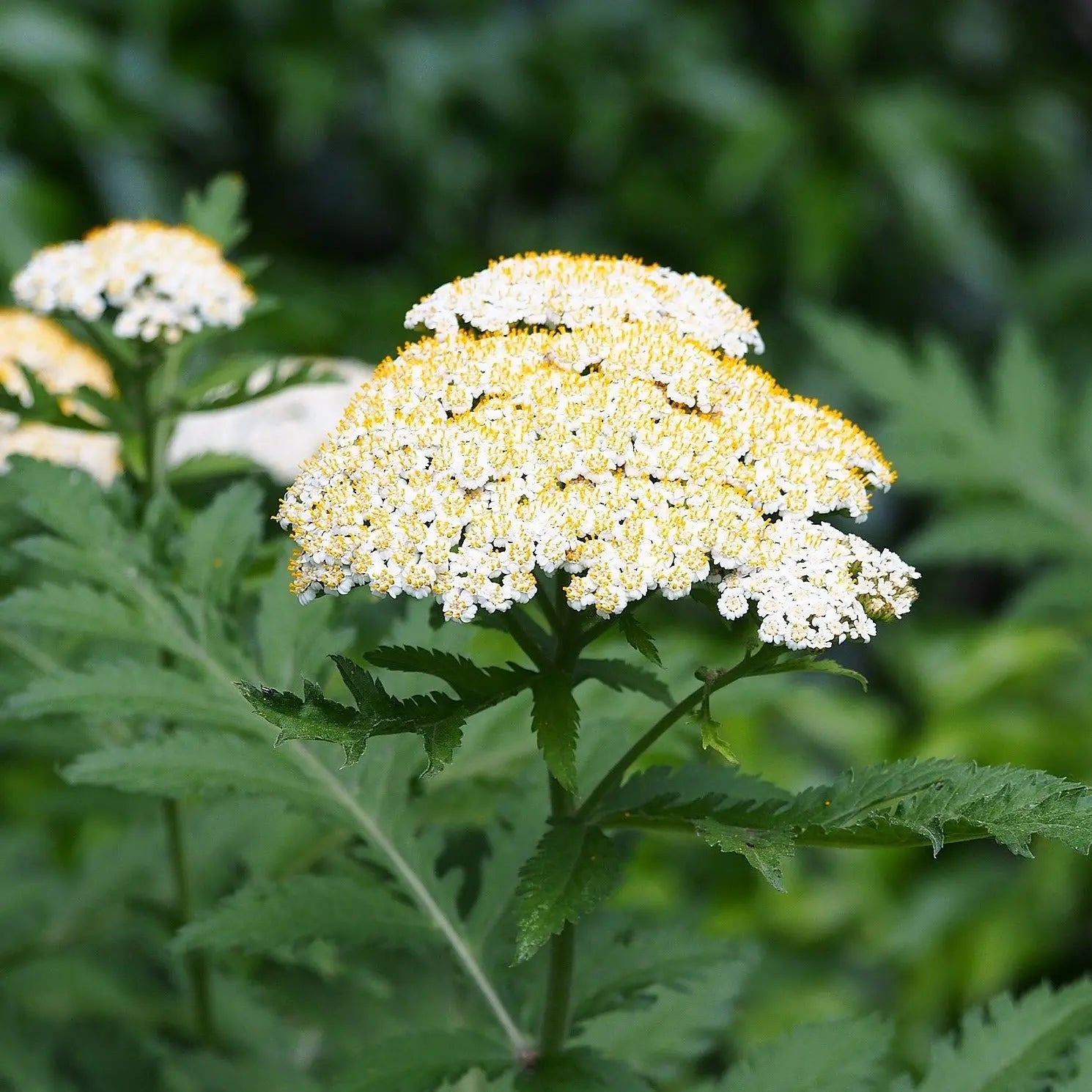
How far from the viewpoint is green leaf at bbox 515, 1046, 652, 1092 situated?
1.52 m

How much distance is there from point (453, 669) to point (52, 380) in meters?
1.75

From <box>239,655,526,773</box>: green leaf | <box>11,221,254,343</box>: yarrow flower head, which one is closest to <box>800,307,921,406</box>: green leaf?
<box>11,221,254,343</box>: yarrow flower head

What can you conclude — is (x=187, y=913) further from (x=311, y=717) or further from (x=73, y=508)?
(x=311, y=717)

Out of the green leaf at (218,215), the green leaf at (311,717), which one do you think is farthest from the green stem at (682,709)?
the green leaf at (218,215)

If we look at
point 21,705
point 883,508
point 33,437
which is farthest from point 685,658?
point 883,508

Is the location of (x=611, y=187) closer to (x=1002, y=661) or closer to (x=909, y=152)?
(x=909, y=152)

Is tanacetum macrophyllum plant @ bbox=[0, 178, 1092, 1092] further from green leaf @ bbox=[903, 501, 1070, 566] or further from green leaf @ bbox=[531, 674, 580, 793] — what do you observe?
green leaf @ bbox=[903, 501, 1070, 566]

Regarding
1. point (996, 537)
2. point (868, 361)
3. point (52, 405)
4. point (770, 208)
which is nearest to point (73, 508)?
point (52, 405)

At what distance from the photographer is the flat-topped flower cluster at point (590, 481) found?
1.29 metres

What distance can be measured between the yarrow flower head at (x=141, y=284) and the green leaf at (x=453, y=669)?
99cm

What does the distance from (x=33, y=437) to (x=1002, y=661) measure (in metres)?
3.12

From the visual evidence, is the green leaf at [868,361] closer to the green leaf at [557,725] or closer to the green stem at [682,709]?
the green stem at [682,709]

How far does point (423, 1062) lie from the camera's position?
1.58m

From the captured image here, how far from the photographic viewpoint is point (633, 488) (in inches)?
53.0
